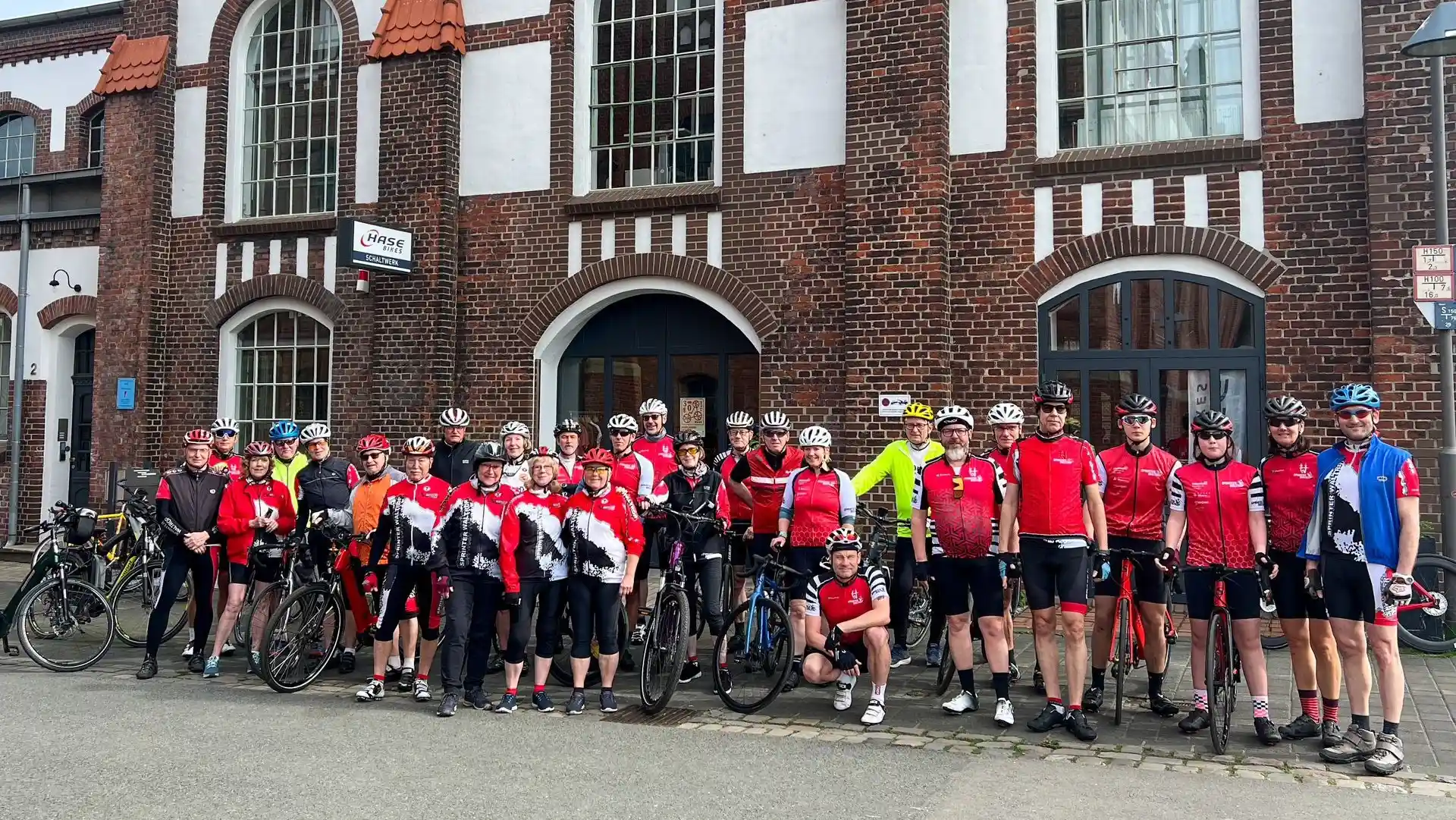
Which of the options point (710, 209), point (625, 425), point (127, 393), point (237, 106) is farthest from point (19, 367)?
point (625, 425)

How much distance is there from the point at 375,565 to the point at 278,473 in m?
2.08

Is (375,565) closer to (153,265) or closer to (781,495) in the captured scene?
(781,495)

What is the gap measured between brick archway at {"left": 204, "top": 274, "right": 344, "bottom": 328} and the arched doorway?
Answer: 3121mm

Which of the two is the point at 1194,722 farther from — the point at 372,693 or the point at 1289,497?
the point at 372,693

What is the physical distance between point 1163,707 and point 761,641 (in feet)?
8.40

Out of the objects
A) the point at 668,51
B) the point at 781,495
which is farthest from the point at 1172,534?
the point at 668,51

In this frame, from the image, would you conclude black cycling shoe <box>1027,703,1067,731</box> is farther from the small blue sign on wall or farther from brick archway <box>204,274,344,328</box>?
the small blue sign on wall

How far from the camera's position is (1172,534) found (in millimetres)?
6852

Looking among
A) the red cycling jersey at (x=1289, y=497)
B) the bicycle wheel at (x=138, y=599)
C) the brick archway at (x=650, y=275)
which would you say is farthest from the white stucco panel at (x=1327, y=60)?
the bicycle wheel at (x=138, y=599)

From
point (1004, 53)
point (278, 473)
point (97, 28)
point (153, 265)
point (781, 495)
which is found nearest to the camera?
point (781, 495)

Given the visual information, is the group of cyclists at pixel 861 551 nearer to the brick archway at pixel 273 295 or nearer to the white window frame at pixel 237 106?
the brick archway at pixel 273 295

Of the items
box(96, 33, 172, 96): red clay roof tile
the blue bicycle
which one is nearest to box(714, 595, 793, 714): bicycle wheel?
the blue bicycle

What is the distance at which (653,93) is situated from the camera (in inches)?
527

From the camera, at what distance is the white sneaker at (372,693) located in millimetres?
7648
